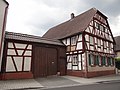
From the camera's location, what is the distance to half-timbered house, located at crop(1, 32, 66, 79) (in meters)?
12.5

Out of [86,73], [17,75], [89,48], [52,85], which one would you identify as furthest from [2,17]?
[86,73]

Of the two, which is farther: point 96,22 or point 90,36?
point 96,22

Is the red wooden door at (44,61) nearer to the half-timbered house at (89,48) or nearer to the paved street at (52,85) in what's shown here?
the half-timbered house at (89,48)

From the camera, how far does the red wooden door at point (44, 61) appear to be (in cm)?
1418

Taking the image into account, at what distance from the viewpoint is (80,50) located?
1542cm

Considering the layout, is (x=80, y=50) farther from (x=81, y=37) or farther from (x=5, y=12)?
(x=5, y=12)

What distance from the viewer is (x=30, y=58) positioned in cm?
1373

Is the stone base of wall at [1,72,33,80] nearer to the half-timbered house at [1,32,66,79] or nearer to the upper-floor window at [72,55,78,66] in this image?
the half-timbered house at [1,32,66,79]

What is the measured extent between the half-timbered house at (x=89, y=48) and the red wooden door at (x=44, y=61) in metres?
2.17

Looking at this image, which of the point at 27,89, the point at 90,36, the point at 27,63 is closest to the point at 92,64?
the point at 90,36

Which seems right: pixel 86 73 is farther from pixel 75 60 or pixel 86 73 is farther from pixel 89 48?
pixel 89 48

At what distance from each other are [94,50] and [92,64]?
1.83 meters

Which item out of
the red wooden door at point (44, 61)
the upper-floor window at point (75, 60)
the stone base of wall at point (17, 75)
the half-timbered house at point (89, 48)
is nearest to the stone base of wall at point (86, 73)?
the half-timbered house at point (89, 48)

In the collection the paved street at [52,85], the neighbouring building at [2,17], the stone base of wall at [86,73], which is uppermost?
the neighbouring building at [2,17]
